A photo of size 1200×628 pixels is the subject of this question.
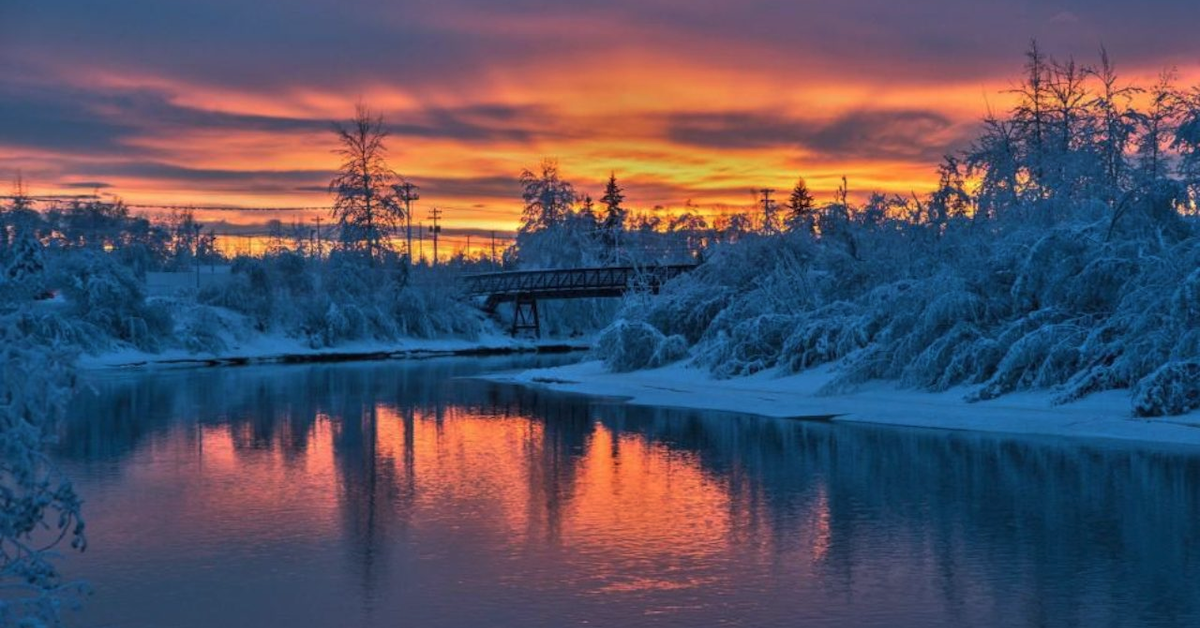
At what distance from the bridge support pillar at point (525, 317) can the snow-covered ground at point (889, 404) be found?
134 ft

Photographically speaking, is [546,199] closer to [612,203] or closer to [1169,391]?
[612,203]

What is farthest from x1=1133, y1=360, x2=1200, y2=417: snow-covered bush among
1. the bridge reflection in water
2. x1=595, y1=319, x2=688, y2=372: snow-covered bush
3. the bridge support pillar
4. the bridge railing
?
the bridge support pillar

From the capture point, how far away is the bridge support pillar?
8569 centimetres

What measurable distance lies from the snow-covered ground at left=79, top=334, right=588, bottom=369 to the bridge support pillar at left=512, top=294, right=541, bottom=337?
47.9 inches

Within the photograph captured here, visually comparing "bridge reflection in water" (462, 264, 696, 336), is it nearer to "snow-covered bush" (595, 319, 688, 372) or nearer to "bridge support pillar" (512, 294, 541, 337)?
"bridge support pillar" (512, 294, 541, 337)

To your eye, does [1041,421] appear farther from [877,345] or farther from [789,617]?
[789,617]

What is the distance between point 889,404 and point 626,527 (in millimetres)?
17016

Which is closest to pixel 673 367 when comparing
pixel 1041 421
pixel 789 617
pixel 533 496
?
pixel 1041 421

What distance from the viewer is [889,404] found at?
31859 mm

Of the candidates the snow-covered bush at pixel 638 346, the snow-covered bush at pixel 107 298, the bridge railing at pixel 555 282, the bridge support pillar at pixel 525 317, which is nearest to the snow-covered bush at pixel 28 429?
the snow-covered bush at pixel 638 346

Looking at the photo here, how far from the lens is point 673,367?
44.4 meters

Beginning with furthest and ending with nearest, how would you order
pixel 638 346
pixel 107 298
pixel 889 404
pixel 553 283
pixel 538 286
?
pixel 553 283 < pixel 538 286 < pixel 107 298 < pixel 638 346 < pixel 889 404

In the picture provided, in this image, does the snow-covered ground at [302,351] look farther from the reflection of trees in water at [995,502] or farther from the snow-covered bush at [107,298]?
the reflection of trees in water at [995,502]

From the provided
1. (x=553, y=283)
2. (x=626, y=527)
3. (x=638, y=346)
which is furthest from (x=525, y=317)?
(x=626, y=527)
